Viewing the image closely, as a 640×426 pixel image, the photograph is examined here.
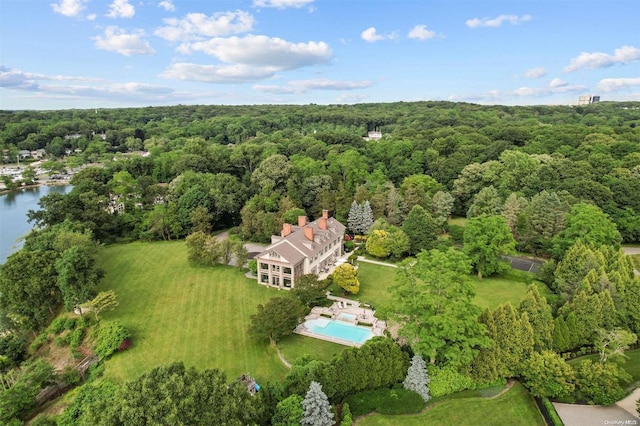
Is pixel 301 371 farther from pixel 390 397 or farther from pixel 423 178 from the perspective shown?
pixel 423 178

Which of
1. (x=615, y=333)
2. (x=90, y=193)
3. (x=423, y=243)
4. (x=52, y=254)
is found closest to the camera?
(x=615, y=333)

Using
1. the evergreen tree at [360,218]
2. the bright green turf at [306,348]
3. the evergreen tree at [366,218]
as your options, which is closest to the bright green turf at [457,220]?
the evergreen tree at [366,218]

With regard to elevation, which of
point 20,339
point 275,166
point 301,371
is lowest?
point 20,339

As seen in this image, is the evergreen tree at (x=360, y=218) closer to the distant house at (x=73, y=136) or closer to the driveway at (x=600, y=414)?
the driveway at (x=600, y=414)

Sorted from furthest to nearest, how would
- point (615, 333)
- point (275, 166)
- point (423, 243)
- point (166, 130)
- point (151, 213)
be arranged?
point (166, 130)
point (275, 166)
point (151, 213)
point (423, 243)
point (615, 333)

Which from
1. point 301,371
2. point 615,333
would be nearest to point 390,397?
point 301,371

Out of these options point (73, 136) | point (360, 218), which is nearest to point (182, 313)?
point (360, 218)

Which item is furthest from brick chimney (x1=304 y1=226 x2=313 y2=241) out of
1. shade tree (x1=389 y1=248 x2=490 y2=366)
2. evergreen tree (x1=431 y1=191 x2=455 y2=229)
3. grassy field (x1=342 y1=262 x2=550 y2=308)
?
evergreen tree (x1=431 y1=191 x2=455 y2=229)

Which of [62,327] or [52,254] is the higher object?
[52,254]
